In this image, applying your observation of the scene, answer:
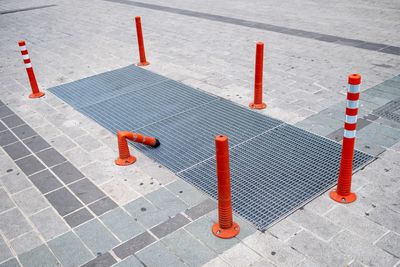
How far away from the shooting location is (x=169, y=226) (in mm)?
4527

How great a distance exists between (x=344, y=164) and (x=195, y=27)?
9.64 meters

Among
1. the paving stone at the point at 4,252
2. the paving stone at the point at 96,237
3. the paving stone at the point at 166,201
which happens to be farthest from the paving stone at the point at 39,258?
the paving stone at the point at 166,201

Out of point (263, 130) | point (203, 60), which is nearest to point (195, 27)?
point (203, 60)

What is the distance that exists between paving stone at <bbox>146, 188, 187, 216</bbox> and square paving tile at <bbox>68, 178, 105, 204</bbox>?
665mm

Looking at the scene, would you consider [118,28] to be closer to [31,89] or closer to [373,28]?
[31,89]

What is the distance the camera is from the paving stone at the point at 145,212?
4.62m

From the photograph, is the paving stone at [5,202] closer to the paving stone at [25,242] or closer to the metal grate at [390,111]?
the paving stone at [25,242]

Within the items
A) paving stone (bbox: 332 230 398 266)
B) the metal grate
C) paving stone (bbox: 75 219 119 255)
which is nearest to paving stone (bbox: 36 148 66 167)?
paving stone (bbox: 75 219 119 255)

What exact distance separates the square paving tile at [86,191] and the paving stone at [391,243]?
3.24m

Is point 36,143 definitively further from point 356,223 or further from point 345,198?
point 356,223

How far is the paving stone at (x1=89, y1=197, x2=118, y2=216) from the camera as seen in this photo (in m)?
4.85

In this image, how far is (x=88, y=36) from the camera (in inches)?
512

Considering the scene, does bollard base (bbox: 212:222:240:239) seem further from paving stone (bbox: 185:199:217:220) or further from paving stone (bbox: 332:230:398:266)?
paving stone (bbox: 332:230:398:266)

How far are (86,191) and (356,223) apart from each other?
326 cm
